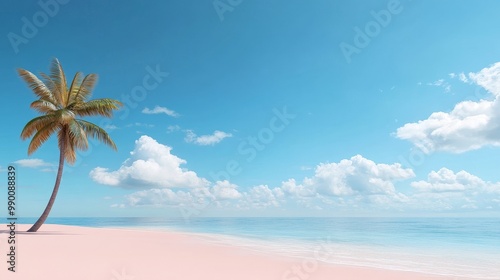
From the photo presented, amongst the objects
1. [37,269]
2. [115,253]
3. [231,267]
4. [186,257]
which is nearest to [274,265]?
[231,267]

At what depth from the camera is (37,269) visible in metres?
8.05

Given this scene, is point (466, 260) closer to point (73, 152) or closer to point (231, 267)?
point (231, 267)

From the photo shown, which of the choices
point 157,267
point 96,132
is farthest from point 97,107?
point 157,267

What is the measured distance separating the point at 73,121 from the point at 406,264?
730 inches

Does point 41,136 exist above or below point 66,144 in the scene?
above

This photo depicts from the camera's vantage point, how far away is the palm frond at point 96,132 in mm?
20031

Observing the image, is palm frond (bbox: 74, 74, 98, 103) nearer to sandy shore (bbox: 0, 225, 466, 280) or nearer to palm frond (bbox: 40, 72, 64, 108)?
palm frond (bbox: 40, 72, 64, 108)

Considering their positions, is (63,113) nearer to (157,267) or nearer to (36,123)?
(36,123)

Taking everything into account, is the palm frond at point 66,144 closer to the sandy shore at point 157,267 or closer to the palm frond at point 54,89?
the palm frond at point 54,89

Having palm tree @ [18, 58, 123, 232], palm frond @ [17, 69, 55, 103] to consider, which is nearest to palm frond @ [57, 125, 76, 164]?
palm tree @ [18, 58, 123, 232]

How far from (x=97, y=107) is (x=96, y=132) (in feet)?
5.07

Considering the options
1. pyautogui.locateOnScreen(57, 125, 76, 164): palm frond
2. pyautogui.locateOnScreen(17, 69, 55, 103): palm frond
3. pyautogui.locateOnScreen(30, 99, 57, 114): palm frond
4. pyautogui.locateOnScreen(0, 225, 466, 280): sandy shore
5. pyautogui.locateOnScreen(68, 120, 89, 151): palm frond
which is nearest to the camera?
pyautogui.locateOnScreen(0, 225, 466, 280): sandy shore

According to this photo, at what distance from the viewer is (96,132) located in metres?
20.3

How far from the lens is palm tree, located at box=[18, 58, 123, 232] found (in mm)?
18516
